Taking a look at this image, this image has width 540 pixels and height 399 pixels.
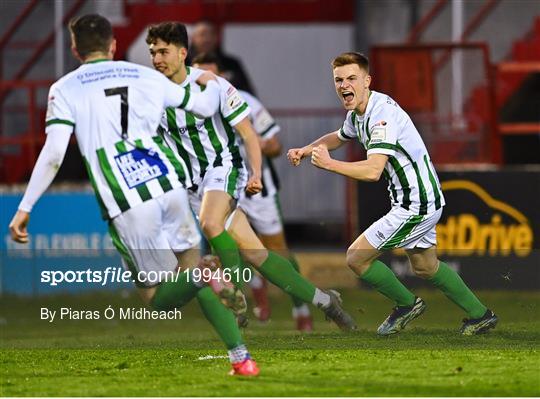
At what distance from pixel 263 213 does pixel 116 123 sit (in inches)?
205

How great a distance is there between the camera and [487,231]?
15.5 meters

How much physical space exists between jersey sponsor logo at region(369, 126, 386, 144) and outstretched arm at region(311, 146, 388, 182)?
10cm

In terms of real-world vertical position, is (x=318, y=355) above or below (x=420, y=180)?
below

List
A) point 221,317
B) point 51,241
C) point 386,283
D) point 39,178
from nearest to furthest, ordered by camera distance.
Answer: point 39,178 < point 221,317 < point 386,283 < point 51,241

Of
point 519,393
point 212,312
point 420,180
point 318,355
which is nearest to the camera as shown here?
point 519,393

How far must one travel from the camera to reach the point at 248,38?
20047 millimetres

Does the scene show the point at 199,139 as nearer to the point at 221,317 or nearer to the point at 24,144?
the point at 221,317

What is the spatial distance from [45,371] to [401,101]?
783 centimetres

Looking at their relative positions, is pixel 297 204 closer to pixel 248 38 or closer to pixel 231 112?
pixel 248 38

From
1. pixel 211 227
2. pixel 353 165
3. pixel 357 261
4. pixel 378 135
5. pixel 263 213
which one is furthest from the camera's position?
pixel 263 213

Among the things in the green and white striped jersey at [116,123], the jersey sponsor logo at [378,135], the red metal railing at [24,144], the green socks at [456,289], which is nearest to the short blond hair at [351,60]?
the jersey sponsor logo at [378,135]

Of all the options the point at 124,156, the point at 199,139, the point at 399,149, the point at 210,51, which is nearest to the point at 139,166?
the point at 124,156

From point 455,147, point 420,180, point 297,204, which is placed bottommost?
point 297,204

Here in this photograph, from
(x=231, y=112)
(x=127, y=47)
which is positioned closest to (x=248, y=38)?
(x=127, y=47)
